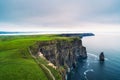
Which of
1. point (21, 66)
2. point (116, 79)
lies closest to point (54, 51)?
point (116, 79)

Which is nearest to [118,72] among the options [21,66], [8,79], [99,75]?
[99,75]

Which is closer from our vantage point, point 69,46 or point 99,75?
point 99,75

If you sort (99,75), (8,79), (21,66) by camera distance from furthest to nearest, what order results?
(99,75), (21,66), (8,79)

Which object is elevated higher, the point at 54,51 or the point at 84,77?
the point at 54,51

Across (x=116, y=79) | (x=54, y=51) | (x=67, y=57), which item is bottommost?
(x=116, y=79)

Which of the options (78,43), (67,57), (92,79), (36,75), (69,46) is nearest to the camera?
(36,75)

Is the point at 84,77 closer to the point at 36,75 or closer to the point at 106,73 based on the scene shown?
the point at 106,73
